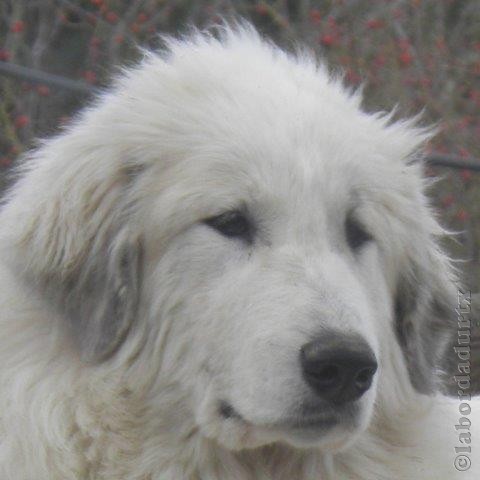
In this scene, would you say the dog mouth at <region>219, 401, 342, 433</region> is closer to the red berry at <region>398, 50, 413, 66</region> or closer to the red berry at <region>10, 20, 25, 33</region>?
the red berry at <region>398, 50, 413, 66</region>

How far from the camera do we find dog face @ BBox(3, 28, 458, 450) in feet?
11.8

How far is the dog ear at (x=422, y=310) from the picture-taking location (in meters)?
4.20

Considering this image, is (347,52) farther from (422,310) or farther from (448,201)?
(422,310)

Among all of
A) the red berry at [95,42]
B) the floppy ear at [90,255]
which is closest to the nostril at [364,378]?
the floppy ear at [90,255]

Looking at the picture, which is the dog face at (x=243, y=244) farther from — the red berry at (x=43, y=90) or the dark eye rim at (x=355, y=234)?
the red berry at (x=43, y=90)

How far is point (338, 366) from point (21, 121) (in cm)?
585

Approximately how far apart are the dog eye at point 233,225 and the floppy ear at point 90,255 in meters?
0.27

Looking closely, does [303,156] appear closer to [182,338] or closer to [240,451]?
[182,338]

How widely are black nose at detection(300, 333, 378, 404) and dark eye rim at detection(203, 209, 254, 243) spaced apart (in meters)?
0.45

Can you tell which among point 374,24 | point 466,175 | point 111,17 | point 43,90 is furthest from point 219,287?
point 111,17

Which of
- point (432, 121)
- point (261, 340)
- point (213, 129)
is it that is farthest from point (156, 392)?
point (432, 121)

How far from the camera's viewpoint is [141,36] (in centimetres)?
988

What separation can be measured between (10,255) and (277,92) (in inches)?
36.7

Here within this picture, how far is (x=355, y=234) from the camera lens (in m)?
3.93
